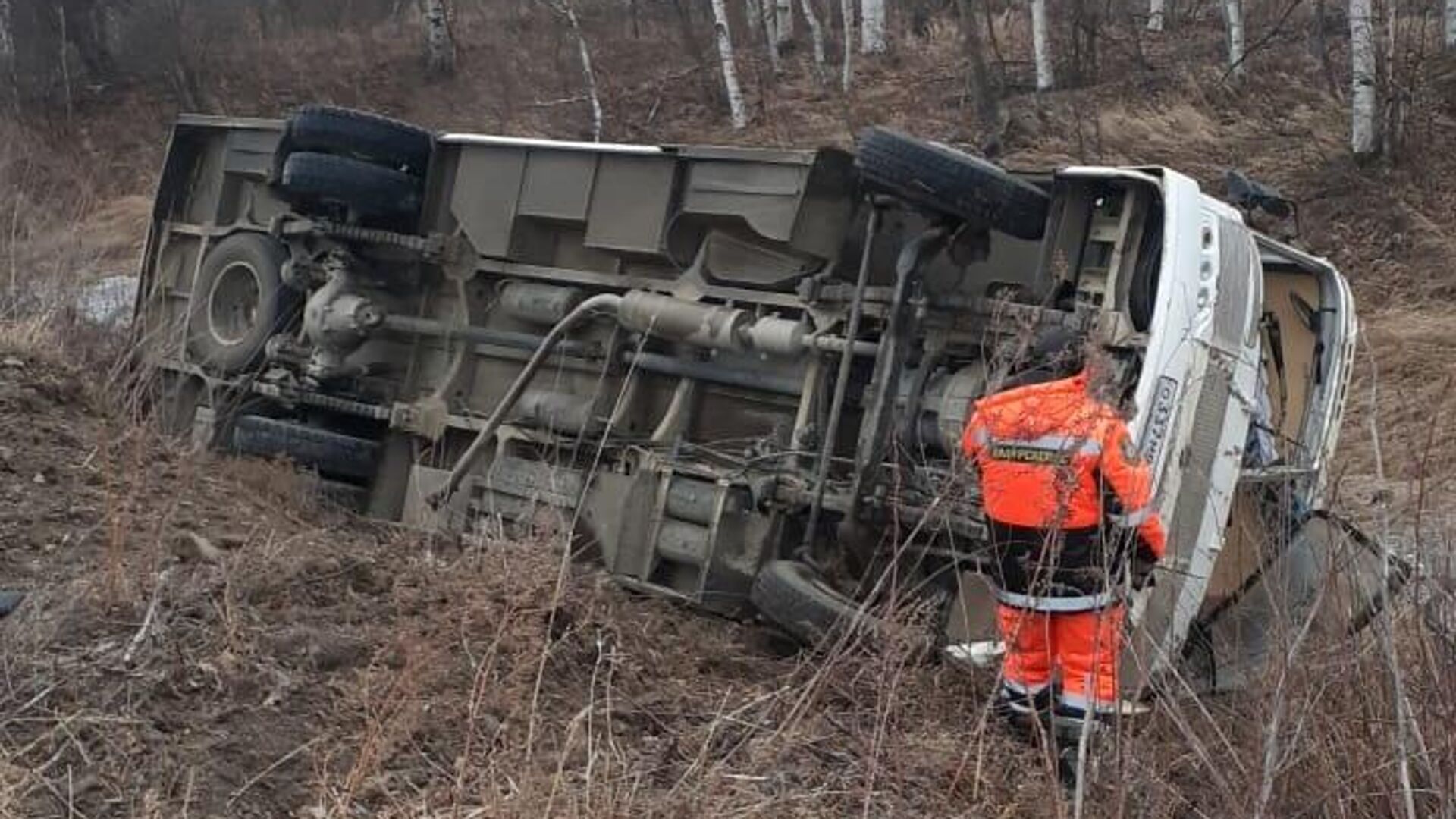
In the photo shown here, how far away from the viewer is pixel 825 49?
20.7 metres

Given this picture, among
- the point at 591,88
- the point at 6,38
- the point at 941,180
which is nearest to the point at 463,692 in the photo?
the point at 941,180

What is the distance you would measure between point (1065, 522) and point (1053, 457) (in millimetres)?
231

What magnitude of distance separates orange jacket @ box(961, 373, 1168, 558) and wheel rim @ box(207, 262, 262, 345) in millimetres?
4163

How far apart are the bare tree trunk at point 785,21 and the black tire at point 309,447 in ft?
50.9

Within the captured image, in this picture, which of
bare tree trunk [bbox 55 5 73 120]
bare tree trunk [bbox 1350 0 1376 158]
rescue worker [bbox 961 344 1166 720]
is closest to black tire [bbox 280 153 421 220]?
rescue worker [bbox 961 344 1166 720]

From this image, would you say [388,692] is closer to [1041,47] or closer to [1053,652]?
[1053,652]

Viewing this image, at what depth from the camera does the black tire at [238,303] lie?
6934 mm

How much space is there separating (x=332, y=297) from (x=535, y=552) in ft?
8.80

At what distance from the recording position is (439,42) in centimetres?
2230

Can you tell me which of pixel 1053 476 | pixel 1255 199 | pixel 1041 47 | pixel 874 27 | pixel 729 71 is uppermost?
pixel 874 27

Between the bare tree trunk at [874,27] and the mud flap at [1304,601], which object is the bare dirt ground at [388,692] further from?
the bare tree trunk at [874,27]

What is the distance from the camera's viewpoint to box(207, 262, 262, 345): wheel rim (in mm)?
7219

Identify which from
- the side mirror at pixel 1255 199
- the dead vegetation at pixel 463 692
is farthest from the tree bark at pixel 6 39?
the side mirror at pixel 1255 199

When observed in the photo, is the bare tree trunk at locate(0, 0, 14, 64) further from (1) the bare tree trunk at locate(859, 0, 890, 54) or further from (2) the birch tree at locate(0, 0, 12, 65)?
(1) the bare tree trunk at locate(859, 0, 890, 54)
